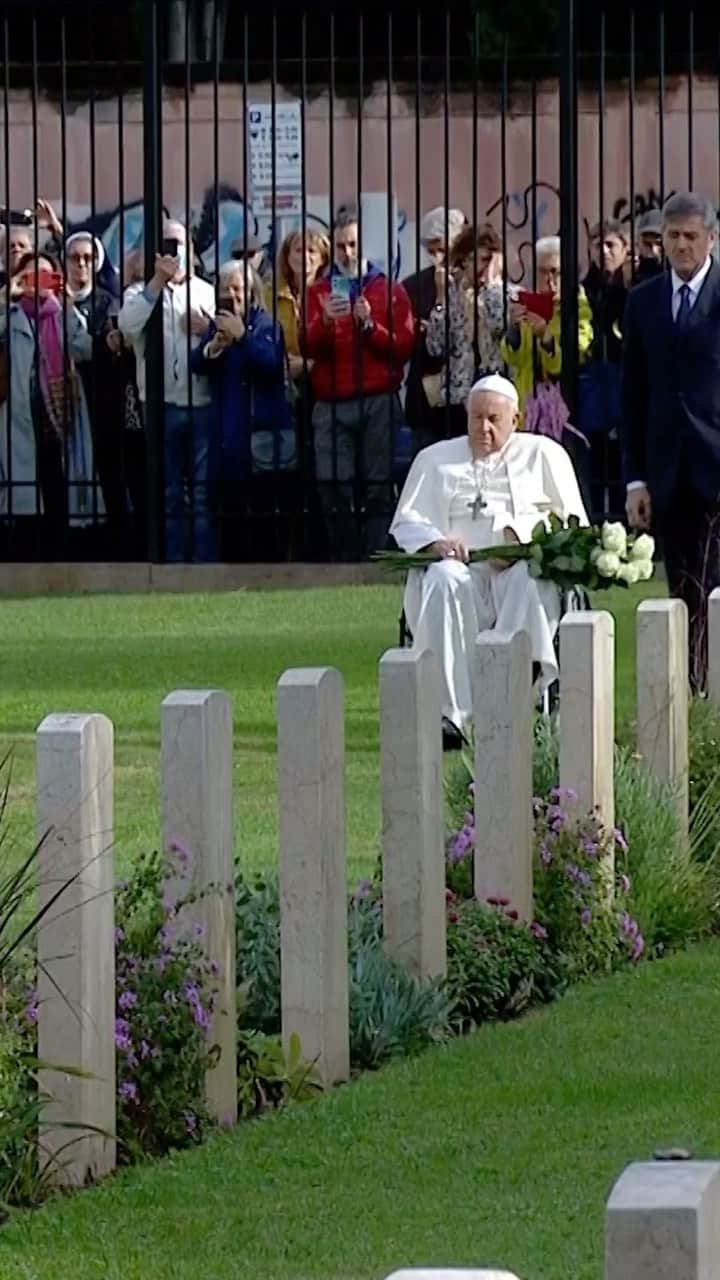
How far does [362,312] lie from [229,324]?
784 millimetres

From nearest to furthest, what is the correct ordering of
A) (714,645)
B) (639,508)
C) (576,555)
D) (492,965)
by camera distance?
(492,965), (714,645), (576,555), (639,508)

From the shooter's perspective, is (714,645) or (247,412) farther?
(247,412)

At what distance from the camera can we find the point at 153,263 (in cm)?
1931

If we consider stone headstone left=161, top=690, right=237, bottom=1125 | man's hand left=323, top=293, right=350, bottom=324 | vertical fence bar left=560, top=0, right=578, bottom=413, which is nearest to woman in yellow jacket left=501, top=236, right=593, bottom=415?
vertical fence bar left=560, top=0, right=578, bottom=413

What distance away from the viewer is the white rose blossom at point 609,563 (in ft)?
37.2

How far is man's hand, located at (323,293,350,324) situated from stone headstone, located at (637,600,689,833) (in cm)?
1087

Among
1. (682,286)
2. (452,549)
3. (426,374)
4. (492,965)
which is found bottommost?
(492,965)

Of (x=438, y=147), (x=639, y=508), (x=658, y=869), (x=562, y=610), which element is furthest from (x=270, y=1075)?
(x=438, y=147)

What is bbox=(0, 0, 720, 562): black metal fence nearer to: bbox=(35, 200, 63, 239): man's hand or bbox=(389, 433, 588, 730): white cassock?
bbox=(35, 200, 63, 239): man's hand

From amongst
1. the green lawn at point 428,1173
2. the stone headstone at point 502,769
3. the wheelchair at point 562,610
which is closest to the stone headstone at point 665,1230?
the green lawn at point 428,1173

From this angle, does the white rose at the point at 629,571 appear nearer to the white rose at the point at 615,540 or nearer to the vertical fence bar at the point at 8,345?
the white rose at the point at 615,540

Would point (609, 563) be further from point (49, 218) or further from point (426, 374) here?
point (49, 218)

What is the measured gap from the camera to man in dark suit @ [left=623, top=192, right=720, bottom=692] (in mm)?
11914

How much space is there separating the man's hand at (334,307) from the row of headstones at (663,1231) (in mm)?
16955
